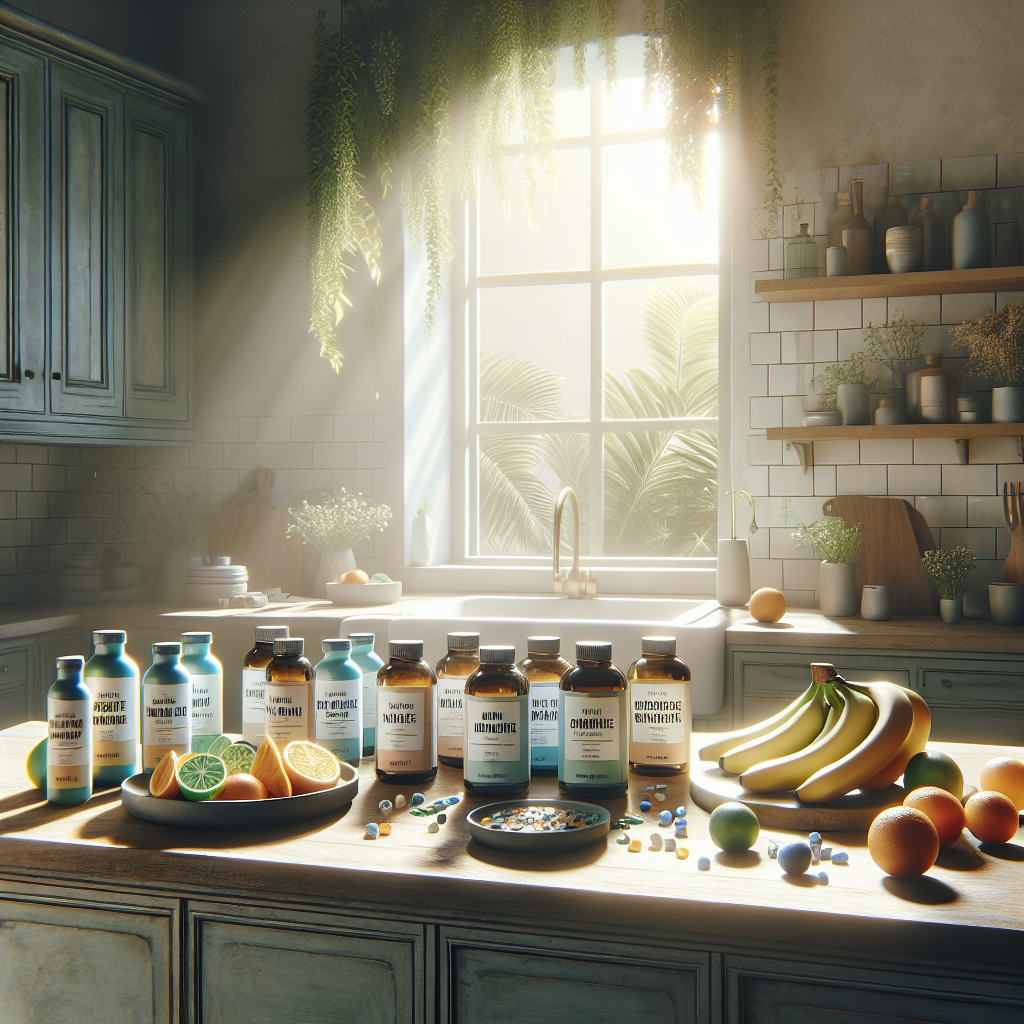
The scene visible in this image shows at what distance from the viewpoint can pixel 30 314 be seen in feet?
10.4

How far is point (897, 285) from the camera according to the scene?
3.03 meters

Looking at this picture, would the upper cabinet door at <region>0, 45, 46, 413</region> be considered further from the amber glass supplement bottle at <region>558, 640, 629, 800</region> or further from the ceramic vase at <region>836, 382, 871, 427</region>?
the ceramic vase at <region>836, 382, 871, 427</region>

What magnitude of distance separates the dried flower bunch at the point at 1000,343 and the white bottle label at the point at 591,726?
2.31 metres

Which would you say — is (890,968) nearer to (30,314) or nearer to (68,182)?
(30,314)

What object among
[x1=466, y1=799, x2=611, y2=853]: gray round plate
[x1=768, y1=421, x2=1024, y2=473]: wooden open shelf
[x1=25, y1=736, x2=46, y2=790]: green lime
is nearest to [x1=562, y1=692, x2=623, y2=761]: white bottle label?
[x1=466, y1=799, x2=611, y2=853]: gray round plate

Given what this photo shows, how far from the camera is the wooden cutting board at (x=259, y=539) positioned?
376cm

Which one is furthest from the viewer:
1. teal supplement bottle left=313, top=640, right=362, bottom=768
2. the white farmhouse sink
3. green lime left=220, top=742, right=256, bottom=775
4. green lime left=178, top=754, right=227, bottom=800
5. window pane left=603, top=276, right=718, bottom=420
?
window pane left=603, top=276, right=718, bottom=420

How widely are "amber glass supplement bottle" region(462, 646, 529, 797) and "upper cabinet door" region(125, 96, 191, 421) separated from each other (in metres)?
2.76

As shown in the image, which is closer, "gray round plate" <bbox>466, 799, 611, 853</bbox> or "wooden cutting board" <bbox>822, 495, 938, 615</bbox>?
"gray round plate" <bbox>466, 799, 611, 853</bbox>

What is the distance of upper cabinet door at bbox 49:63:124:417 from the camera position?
3268 mm

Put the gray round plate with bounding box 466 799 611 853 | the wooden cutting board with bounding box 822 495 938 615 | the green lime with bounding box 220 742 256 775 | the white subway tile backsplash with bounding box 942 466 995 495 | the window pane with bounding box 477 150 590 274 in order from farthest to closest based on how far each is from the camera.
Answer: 1. the window pane with bounding box 477 150 590 274
2. the white subway tile backsplash with bounding box 942 466 995 495
3. the wooden cutting board with bounding box 822 495 938 615
4. the green lime with bounding box 220 742 256 775
5. the gray round plate with bounding box 466 799 611 853

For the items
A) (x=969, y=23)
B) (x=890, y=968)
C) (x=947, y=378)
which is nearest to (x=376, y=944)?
(x=890, y=968)

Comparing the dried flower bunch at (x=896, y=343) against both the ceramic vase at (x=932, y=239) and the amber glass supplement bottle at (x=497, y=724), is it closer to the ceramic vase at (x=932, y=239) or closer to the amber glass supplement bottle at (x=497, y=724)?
the ceramic vase at (x=932, y=239)

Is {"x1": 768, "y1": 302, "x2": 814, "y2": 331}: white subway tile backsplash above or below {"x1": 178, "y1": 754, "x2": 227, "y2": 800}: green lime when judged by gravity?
above
